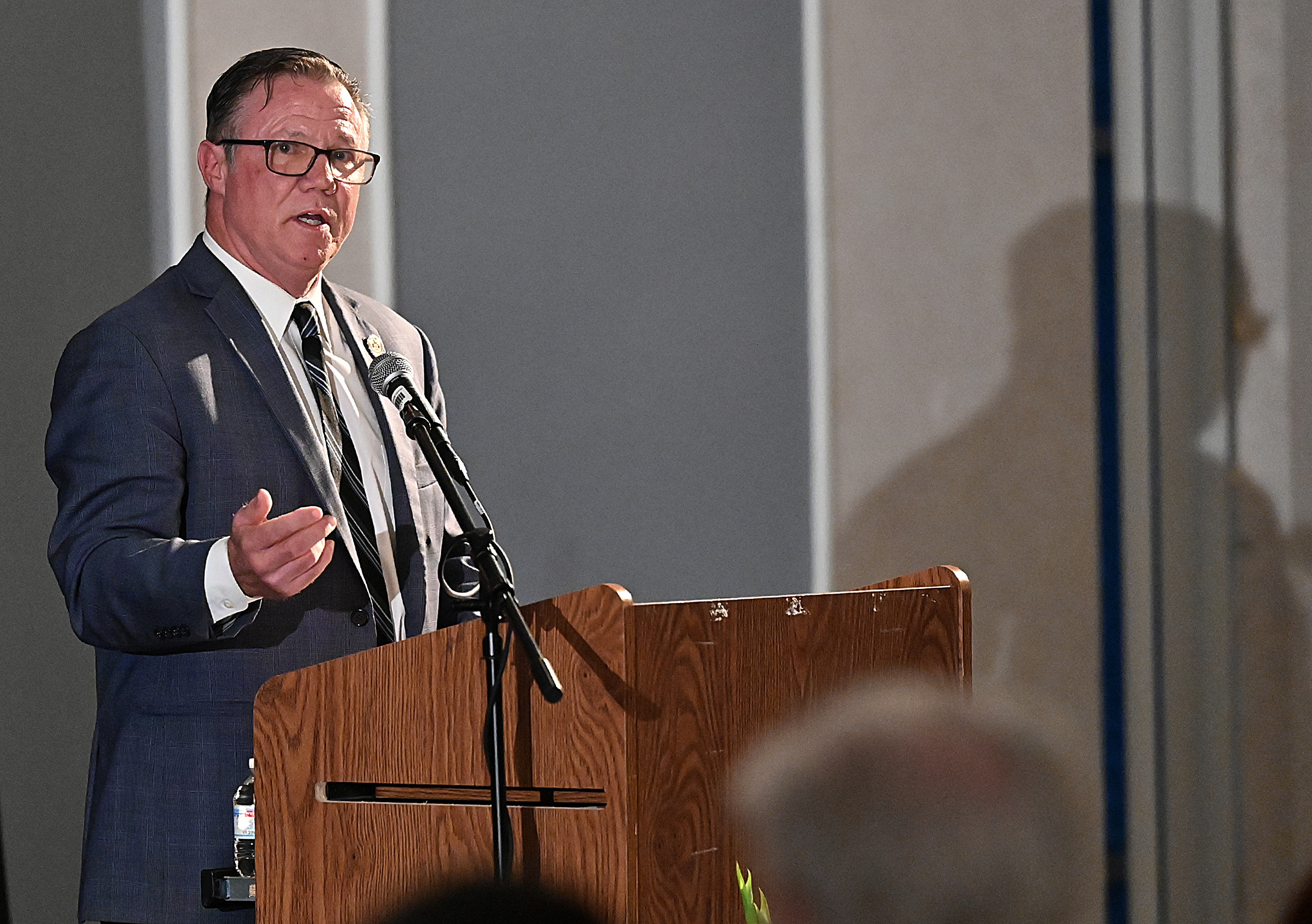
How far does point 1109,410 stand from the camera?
3.18 meters

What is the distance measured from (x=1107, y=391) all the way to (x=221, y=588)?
6.84 feet

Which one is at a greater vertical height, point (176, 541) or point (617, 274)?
point (617, 274)

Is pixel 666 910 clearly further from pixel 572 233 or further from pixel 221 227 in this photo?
pixel 572 233

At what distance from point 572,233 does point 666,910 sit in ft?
7.61

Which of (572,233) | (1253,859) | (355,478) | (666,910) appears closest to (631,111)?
(572,233)

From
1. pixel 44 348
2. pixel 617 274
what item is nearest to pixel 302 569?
pixel 44 348

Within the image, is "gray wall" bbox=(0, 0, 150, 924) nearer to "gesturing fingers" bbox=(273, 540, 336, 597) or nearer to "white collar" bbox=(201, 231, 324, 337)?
"white collar" bbox=(201, 231, 324, 337)

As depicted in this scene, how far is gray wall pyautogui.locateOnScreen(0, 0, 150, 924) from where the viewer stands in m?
2.79

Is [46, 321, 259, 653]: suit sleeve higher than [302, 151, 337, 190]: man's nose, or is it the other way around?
[302, 151, 337, 190]: man's nose

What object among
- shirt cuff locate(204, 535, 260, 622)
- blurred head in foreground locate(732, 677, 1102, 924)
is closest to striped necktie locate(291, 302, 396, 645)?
shirt cuff locate(204, 535, 260, 622)

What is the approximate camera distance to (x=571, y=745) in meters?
1.48

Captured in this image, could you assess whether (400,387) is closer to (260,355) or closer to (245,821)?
(260,355)

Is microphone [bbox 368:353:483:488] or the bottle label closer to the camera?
microphone [bbox 368:353:483:488]

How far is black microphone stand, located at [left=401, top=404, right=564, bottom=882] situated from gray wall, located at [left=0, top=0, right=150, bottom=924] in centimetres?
152
